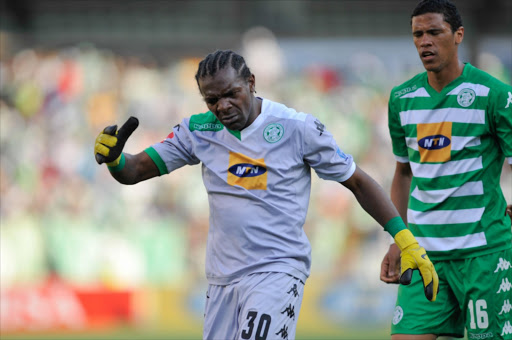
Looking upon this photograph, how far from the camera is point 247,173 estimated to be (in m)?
3.96

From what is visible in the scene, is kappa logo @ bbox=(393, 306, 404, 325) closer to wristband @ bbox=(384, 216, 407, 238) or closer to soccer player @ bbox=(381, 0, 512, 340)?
soccer player @ bbox=(381, 0, 512, 340)

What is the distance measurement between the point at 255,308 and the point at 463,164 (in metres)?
1.48

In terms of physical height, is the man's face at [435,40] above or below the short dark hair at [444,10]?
below

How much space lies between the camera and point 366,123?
11.8 m

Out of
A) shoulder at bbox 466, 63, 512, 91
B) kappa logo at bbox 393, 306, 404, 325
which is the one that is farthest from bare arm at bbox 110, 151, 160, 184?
shoulder at bbox 466, 63, 512, 91

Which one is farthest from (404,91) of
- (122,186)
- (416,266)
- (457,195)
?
(122,186)

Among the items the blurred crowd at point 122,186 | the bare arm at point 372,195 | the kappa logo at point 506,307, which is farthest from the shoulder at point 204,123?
the blurred crowd at point 122,186

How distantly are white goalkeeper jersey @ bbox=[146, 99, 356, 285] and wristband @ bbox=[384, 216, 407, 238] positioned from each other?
0.33 meters

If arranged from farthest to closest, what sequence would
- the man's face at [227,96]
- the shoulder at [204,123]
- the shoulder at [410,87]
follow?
1. the shoulder at [410,87]
2. the shoulder at [204,123]
3. the man's face at [227,96]

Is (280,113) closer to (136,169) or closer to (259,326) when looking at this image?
(136,169)

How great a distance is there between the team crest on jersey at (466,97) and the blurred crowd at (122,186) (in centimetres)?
701

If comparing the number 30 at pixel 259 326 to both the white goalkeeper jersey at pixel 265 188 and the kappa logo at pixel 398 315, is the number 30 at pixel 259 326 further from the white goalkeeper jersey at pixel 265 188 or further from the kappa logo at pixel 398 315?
the kappa logo at pixel 398 315

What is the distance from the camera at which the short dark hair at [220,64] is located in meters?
3.87

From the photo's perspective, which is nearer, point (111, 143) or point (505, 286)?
point (111, 143)
